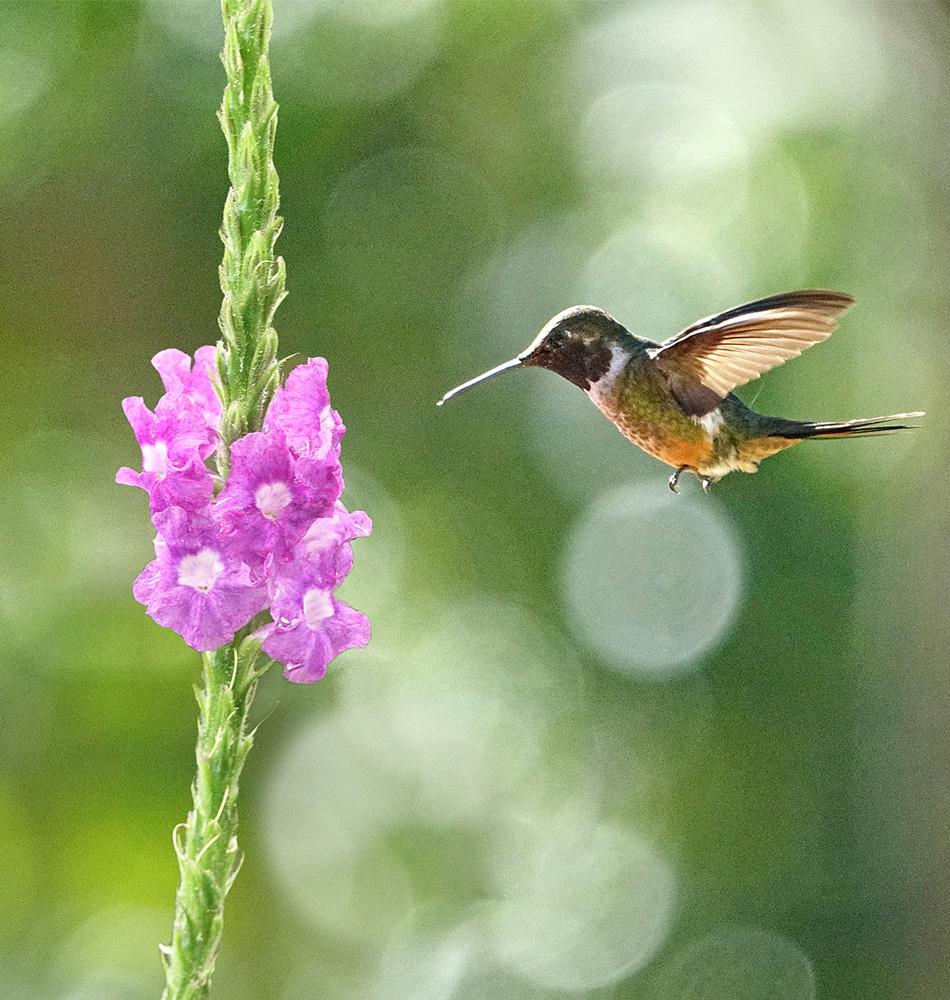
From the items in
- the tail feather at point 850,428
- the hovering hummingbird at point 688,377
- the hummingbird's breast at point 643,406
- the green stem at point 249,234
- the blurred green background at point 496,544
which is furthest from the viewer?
the blurred green background at point 496,544

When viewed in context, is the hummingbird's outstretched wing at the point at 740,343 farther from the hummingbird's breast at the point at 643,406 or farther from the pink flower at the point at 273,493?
the pink flower at the point at 273,493

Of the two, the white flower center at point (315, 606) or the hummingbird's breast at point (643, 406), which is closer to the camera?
the white flower center at point (315, 606)

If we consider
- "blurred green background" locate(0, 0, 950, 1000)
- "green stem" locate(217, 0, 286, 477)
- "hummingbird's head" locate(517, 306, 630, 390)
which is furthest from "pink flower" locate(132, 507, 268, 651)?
"blurred green background" locate(0, 0, 950, 1000)

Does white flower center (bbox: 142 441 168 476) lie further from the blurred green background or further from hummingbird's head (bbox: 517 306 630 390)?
the blurred green background

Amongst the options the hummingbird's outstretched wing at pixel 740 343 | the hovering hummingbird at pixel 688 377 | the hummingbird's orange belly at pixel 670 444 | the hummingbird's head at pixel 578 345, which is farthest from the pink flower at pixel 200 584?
the hummingbird's orange belly at pixel 670 444

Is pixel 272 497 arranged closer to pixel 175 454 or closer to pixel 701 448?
pixel 175 454

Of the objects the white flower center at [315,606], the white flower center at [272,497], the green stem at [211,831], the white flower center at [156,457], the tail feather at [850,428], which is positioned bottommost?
the green stem at [211,831]

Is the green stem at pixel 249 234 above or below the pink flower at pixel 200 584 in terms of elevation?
above
